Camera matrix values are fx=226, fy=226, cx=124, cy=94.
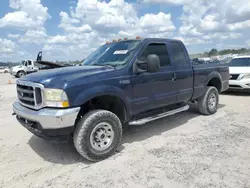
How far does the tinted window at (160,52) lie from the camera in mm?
4613

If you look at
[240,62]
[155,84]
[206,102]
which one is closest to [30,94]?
[155,84]

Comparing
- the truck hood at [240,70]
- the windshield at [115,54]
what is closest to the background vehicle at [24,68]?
the truck hood at [240,70]

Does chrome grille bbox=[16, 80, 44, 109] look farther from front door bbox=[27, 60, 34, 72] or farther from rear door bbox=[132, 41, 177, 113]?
front door bbox=[27, 60, 34, 72]

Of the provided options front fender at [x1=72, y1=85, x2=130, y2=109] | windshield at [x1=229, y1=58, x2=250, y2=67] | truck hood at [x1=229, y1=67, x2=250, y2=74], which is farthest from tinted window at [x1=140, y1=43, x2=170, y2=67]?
windshield at [x1=229, y1=58, x2=250, y2=67]

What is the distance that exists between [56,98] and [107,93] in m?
0.84

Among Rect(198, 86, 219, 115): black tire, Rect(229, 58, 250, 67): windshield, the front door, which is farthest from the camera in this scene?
the front door

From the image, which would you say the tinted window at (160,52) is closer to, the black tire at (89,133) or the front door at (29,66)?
the black tire at (89,133)

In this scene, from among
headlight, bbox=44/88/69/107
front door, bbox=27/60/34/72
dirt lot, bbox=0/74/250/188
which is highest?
front door, bbox=27/60/34/72

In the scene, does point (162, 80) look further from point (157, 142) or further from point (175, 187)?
point (175, 187)

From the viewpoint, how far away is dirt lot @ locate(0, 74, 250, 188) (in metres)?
3.11

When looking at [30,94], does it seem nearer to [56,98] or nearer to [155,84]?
[56,98]

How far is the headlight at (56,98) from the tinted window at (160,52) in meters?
1.91

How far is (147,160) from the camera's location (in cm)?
368

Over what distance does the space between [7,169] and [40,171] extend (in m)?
0.55
